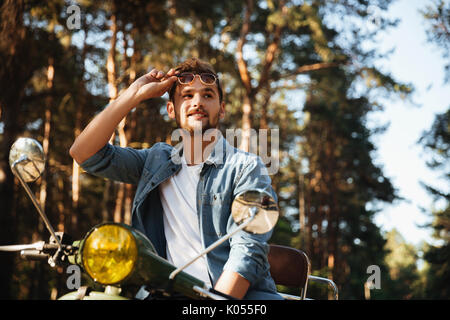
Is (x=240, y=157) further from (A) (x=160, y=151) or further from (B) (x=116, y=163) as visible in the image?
(B) (x=116, y=163)

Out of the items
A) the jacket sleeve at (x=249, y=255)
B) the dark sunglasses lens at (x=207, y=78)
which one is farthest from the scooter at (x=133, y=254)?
the dark sunglasses lens at (x=207, y=78)

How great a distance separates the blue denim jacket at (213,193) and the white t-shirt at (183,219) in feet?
0.16

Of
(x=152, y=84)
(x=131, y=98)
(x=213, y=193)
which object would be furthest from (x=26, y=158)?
(x=213, y=193)

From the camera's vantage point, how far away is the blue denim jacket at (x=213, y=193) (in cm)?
185

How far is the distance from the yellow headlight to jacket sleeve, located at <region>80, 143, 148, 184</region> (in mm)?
901

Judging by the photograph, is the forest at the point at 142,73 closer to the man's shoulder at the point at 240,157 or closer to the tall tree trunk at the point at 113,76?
the tall tree trunk at the point at 113,76

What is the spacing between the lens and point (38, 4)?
8.93 meters

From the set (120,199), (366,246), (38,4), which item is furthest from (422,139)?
(38,4)

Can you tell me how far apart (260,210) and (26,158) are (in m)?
0.79

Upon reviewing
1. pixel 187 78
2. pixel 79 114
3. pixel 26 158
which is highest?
pixel 79 114

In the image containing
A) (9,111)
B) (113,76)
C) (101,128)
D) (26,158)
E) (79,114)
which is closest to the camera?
(26,158)

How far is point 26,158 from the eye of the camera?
1.42 metres

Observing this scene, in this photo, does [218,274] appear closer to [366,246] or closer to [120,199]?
[120,199]
